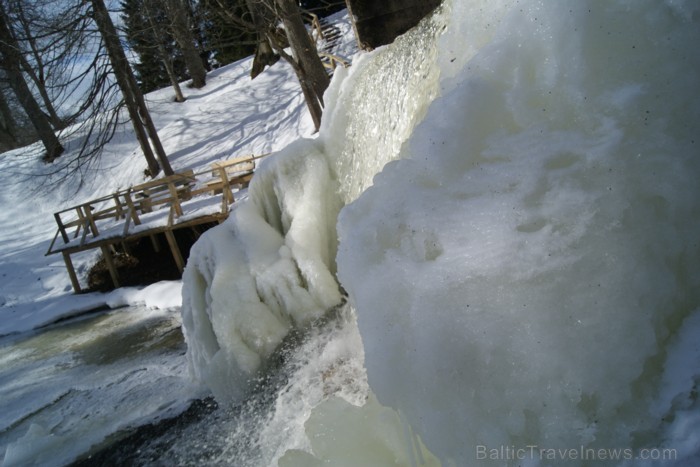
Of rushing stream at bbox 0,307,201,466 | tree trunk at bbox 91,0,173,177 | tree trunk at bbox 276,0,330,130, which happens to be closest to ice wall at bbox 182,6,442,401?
rushing stream at bbox 0,307,201,466

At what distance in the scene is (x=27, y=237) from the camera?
18219 mm

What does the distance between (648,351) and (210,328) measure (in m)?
3.94

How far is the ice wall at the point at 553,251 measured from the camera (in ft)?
5.15

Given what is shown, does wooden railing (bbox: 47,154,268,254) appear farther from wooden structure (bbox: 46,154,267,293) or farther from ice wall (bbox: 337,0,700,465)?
ice wall (bbox: 337,0,700,465)

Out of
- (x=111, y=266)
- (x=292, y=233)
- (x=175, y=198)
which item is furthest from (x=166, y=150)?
(x=292, y=233)

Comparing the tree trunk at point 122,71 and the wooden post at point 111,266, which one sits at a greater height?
the tree trunk at point 122,71

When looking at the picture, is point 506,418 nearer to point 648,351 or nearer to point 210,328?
point 648,351

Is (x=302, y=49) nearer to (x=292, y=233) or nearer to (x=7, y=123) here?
(x=292, y=233)

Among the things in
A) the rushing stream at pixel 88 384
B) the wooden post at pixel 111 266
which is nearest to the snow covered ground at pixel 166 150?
the wooden post at pixel 111 266

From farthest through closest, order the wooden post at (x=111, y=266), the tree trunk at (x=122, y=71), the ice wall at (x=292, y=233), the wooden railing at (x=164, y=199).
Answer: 1. the tree trunk at (x=122, y=71)
2. the wooden post at (x=111, y=266)
3. the wooden railing at (x=164, y=199)
4. the ice wall at (x=292, y=233)

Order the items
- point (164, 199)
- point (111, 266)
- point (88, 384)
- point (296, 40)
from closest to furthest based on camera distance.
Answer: point (88, 384) → point (296, 40) → point (111, 266) → point (164, 199)

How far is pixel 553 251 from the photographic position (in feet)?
5.46

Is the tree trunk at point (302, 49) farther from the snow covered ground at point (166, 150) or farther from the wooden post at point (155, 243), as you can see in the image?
the snow covered ground at point (166, 150)

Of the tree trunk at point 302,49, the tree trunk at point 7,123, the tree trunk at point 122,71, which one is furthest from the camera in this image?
the tree trunk at point 7,123
